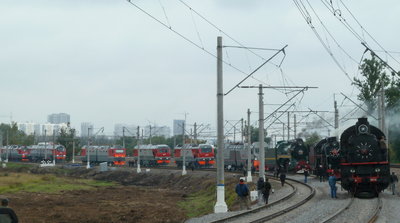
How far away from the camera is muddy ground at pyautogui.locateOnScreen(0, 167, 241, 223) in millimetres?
30047

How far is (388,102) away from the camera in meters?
66.8

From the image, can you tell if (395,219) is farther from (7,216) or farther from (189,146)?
(189,146)

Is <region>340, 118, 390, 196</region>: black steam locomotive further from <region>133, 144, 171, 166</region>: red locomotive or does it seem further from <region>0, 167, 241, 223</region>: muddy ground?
<region>133, 144, 171, 166</region>: red locomotive

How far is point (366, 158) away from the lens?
27422mm

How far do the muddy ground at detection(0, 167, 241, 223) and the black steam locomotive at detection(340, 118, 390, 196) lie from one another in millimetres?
9192

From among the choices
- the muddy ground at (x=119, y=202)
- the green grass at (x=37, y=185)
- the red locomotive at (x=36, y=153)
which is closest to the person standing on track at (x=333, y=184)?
the muddy ground at (x=119, y=202)

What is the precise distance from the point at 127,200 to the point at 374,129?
2217cm

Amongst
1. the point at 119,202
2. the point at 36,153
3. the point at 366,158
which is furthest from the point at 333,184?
the point at 36,153

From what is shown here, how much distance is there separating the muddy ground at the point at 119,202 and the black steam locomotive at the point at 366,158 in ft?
30.2

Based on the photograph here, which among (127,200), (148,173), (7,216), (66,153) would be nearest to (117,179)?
(148,173)

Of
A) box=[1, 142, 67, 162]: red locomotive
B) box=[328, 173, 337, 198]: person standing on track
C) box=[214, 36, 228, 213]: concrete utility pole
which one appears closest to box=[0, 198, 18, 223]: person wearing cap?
box=[214, 36, 228, 213]: concrete utility pole

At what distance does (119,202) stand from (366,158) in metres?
20.4

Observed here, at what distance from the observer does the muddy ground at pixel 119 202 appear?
3005 cm

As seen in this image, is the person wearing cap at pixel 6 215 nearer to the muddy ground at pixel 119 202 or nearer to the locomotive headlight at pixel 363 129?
the muddy ground at pixel 119 202
